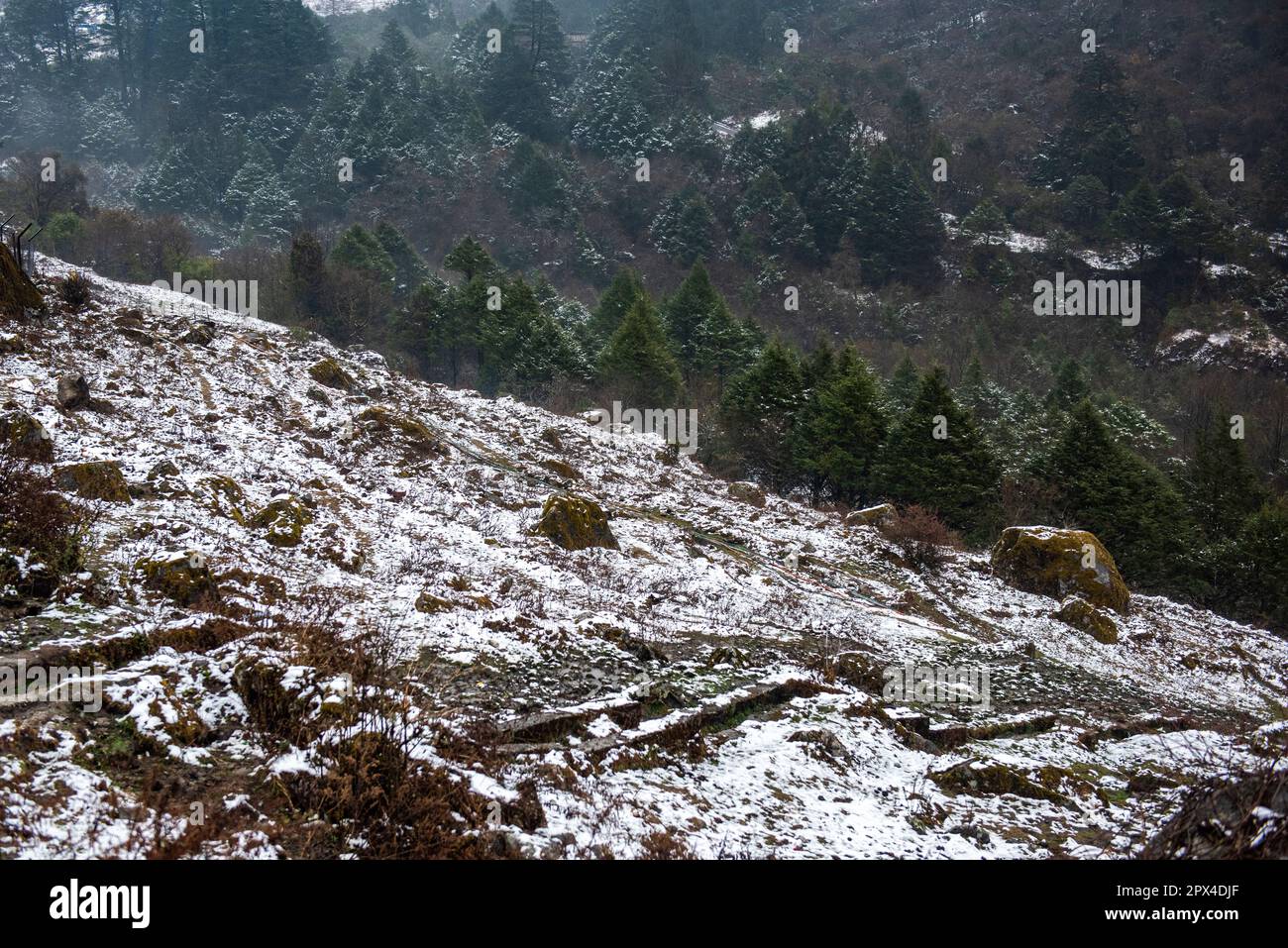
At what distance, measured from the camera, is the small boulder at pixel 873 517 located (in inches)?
1019

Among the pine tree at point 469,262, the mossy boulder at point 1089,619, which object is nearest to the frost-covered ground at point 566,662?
the mossy boulder at point 1089,619

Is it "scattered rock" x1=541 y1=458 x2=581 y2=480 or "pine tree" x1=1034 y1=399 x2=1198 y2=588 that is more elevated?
"scattered rock" x1=541 y1=458 x2=581 y2=480

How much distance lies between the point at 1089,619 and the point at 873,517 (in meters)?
8.56

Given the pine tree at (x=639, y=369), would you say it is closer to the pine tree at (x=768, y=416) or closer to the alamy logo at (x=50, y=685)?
the pine tree at (x=768, y=416)

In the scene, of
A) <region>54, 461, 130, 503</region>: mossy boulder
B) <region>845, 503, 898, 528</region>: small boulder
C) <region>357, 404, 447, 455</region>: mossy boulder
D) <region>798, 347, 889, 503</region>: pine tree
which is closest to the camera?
<region>54, 461, 130, 503</region>: mossy boulder

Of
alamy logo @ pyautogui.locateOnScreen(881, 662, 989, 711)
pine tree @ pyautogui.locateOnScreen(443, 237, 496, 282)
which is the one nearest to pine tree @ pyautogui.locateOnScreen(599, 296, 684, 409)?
pine tree @ pyautogui.locateOnScreen(443, 237, 496, 282)

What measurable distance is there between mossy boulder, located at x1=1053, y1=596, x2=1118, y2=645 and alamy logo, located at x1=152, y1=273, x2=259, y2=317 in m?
44.5

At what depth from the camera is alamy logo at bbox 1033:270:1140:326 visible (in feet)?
222

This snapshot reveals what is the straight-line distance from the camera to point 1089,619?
18547 mm

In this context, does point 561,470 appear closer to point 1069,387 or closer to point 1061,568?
point 1061,568

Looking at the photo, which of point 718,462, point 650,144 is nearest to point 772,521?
point 718,462

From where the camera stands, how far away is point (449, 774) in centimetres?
541
